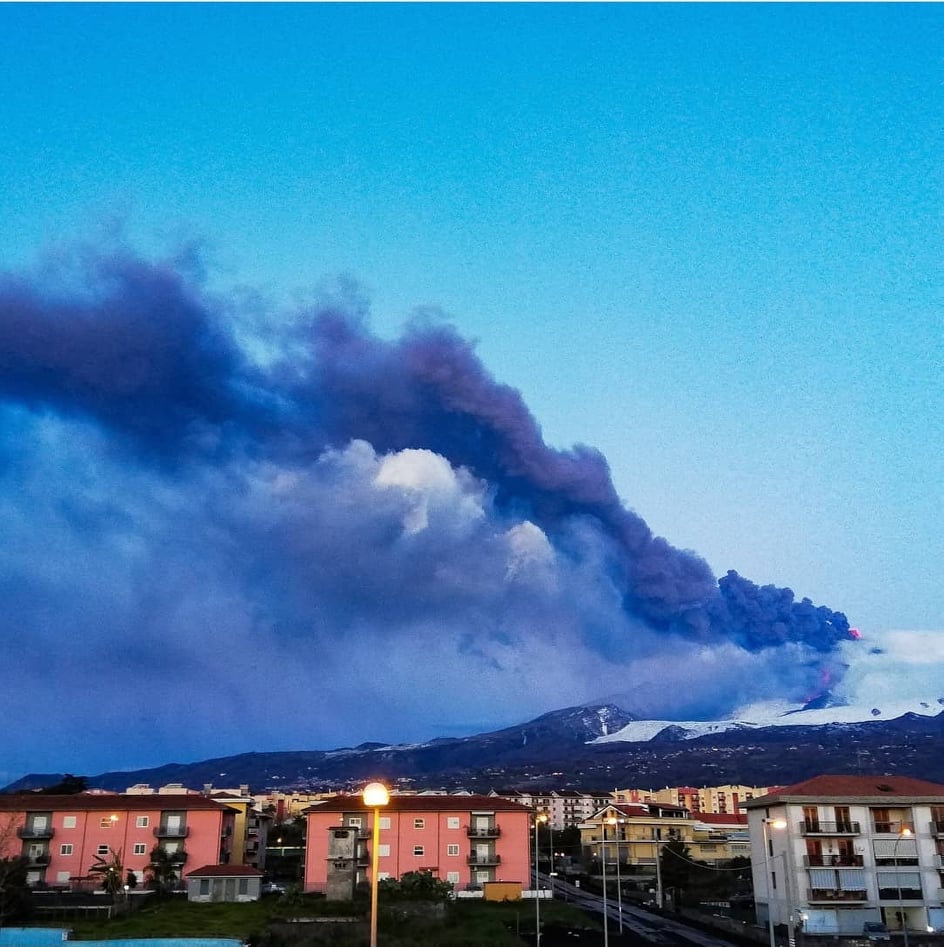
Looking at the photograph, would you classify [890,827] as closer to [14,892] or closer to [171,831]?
[171,831]

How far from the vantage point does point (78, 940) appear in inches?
2212

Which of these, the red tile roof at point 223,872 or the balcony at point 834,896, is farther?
the red tile roof at point 223,872

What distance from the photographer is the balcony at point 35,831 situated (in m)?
80.6

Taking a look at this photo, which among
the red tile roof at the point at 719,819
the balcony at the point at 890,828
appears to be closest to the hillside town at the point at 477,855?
the balcony at the point at 890,828

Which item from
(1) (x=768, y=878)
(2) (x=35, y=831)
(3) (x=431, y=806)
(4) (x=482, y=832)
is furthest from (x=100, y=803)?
(1) (x=768, y=878)

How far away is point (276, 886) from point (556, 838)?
6277 centimetres

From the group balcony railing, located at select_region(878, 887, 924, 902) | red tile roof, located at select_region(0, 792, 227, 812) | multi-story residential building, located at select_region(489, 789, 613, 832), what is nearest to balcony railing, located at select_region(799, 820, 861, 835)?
balcony railing, located at select_region(878, 887, 924, 902)

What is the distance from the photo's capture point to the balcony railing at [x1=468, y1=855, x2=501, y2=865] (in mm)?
81625

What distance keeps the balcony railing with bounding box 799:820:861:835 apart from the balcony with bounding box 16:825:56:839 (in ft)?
203

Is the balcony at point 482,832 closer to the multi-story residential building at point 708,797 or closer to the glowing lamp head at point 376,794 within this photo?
the glowing lamp head at point 376,794

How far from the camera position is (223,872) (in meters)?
75.6

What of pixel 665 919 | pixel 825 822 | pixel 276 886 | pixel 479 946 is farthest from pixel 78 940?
pixel 825 822

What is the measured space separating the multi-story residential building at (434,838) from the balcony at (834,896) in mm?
24711

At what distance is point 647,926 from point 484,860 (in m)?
16.6
